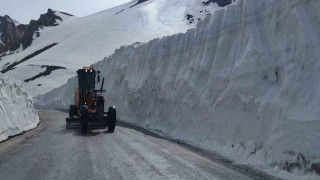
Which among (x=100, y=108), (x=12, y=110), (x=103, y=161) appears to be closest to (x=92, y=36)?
(x=100, y=108)

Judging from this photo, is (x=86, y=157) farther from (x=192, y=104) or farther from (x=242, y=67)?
(x=192, y=104)

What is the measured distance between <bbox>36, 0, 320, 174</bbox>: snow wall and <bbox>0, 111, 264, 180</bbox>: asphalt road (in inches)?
60.0

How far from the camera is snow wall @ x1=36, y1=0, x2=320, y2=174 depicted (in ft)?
33.1

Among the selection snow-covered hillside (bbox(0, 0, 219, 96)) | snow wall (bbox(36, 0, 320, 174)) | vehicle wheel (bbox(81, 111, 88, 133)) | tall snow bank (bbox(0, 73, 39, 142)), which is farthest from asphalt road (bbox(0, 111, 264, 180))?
snow-covered hillside (bbox(0, 0, 219, 96))

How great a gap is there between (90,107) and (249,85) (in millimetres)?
9395

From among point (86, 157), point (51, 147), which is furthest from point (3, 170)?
point (51, 147)

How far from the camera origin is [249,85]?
1305 centimetres

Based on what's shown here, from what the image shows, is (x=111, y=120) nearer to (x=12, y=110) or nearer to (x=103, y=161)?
(x=12, y=110)

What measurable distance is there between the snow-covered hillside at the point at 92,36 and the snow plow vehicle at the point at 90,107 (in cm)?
6408

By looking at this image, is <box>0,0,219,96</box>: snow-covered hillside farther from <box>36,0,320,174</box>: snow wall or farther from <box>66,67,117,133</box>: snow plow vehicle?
<box>36,0,320,174</box>: snow wall

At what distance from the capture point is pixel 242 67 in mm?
13711

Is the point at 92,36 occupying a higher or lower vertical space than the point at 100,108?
higher

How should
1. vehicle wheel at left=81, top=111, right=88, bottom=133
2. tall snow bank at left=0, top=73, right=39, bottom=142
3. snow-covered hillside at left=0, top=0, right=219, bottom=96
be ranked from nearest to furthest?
tall snow bank at left=0, top=73, right=39, bottom=142 < vehicle wheel at left=81, top=111, right=88, bottom=133 < snow-covered hillside at left=0, top=0, right=219, bottom=96

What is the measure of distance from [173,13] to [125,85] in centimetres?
11948
